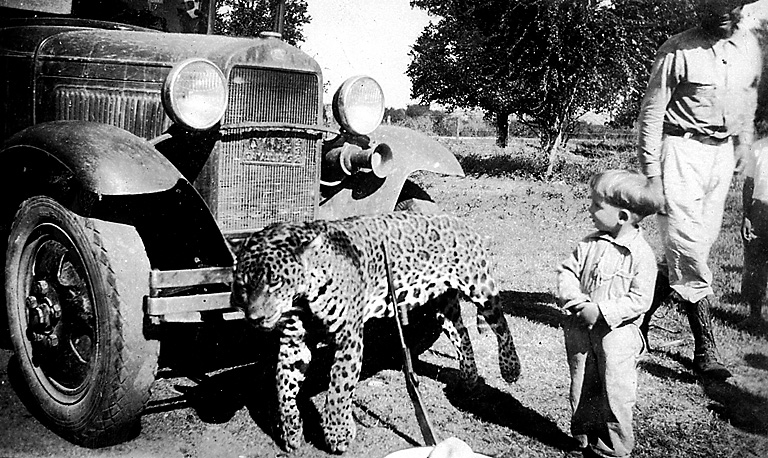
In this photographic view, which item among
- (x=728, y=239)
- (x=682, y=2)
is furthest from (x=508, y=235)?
(x=682, y=2)

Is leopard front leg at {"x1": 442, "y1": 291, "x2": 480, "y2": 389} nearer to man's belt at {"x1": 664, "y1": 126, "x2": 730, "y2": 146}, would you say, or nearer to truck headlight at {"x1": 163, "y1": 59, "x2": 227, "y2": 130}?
man's belt at {"x1": 664, "y1": 126, "x2": 730, "y2": 146}

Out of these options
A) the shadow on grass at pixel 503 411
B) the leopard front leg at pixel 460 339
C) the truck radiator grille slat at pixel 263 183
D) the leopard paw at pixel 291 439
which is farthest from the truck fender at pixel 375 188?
the leopard paw at pixel 291 439

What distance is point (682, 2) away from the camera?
10.2 feet

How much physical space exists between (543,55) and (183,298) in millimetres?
2004

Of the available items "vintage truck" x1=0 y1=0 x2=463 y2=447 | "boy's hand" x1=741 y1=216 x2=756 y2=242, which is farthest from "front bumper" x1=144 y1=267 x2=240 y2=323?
"boy's hand" x1=741 y1=216 x2=756 y2=242

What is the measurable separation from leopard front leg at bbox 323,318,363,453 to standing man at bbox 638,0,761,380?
155 cm

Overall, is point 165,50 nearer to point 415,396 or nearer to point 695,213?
point 415,396

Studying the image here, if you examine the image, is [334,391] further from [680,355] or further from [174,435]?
[680,355]

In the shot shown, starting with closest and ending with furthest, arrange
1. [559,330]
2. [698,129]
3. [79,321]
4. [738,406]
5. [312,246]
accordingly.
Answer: [312,246] → [79,321] → [738,406] → [698,129] → [559,330]

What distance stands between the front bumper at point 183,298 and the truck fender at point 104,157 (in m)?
0.37

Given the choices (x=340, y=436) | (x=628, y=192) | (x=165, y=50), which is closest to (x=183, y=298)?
(x=340, y=436)

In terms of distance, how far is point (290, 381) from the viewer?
2975 millimetres

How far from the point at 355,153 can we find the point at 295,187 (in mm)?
454

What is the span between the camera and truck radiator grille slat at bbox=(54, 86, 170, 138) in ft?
11.7
